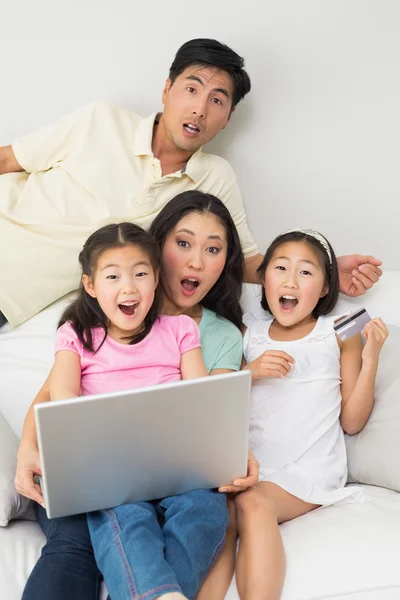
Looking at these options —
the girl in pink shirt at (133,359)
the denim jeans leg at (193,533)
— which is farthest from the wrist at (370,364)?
the denim jeans leg at (193,533)

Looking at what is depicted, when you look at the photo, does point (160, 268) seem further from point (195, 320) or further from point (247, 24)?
point (247, 24)

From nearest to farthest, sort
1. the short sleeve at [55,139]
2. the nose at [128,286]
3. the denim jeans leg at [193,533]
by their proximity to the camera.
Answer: the denim jeans leg at [193,533] < the nose at [128,286] < the short sleeve at [55,139]

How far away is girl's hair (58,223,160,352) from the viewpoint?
162cm

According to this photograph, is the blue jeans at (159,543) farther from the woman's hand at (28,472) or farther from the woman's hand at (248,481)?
the woman's hand at (28,472)

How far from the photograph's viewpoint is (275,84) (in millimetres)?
2287

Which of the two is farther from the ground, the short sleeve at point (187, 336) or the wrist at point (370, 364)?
the short sleeve at point (187, 336)

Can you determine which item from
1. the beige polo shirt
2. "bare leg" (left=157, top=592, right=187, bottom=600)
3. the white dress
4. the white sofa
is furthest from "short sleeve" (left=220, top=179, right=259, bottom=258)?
"bare leg" (left=157, top=592, right=187, bottom=600)

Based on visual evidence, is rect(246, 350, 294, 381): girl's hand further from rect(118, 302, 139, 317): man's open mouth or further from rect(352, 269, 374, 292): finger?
rect(352, 269, 374, 292): finger

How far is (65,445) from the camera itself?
47.8 inches

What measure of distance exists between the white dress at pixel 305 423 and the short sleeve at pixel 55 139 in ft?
2.78

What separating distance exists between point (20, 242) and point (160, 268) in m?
0.49

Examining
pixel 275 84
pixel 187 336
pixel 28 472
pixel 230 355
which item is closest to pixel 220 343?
pixel 230 355

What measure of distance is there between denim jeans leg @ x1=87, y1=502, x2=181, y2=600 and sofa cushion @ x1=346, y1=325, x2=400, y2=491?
59 centimetres

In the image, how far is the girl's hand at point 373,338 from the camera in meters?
1.73
